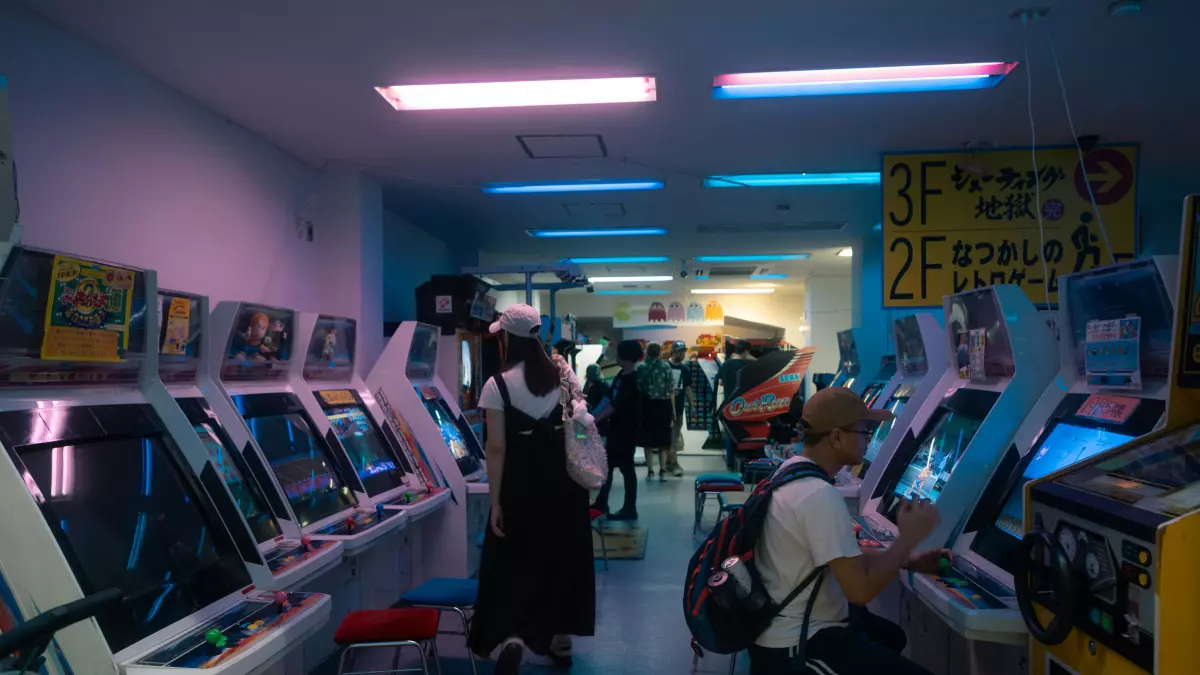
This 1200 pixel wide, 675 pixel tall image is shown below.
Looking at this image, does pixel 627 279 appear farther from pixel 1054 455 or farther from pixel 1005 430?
pixel 1054 455

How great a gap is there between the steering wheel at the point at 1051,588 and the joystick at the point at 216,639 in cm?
203

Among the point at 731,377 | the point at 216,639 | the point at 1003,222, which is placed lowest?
the point at 216,639

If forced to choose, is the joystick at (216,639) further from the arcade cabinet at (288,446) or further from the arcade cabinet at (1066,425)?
the arcade cabinet at (1066,425)

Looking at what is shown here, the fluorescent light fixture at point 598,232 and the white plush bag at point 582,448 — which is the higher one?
the fluorescent light fixture at point 598,232

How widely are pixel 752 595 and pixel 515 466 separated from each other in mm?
1534

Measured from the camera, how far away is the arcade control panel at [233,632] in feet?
5.98

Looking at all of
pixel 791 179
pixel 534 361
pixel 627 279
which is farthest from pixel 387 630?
pixel 627 279

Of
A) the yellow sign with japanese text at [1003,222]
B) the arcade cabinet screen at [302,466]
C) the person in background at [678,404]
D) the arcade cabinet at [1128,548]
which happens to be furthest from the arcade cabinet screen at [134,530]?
the person in background at [678,404]

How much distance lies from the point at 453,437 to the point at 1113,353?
371 cm

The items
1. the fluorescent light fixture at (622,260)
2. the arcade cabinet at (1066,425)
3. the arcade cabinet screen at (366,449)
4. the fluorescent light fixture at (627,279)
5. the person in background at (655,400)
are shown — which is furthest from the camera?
the fluorescent light fixture at (627,279)

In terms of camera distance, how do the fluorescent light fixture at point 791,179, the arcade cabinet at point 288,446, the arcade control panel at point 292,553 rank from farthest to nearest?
1. the fluorescent light fixture at point 791,179
2. the arcade cabinet at point 288,446
3. the arcade control panel at point 292,553

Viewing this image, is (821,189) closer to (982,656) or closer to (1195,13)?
(1195,13)

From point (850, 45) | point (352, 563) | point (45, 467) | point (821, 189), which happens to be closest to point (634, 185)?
point (821, 189)

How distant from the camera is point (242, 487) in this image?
2.86m
